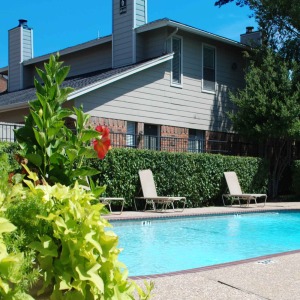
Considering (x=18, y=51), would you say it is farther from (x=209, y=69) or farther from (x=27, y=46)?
(x=209, y=69)

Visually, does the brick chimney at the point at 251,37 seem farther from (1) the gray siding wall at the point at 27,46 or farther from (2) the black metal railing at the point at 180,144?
(1) the gray siding wall at the point at 27,46

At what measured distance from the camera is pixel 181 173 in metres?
15.1

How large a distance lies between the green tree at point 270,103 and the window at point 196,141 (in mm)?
1464

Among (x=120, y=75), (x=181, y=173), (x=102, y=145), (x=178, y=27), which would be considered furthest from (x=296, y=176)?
(x=102, y=145)

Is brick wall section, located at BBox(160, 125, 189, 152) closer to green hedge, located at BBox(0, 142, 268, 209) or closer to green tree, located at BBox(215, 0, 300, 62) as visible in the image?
green hedge, located at BBox(0, 142, 268, 209)

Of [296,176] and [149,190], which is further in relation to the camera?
[296,176]

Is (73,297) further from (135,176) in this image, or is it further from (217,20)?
(217,20)

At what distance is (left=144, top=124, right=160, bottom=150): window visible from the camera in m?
16.3

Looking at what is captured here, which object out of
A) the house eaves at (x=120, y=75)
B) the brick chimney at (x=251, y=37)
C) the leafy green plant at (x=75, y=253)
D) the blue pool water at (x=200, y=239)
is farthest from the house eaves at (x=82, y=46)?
the leafy green plant at (x=75, y=253)

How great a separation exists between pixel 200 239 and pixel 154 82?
771 cm

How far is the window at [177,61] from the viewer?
1755 cm

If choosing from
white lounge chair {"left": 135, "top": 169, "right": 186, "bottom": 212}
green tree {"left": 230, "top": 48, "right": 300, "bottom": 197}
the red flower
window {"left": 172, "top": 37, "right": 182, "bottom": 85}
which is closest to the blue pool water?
white lounge chair {"left": 135, "top": 169, "right": 186, "bottom": 212}

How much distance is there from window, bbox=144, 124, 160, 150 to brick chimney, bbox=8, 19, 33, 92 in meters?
8.94

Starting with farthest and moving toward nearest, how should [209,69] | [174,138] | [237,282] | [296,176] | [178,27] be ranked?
[209,69]
[296,176]
[174,138]
[178,27]
[237,282]
